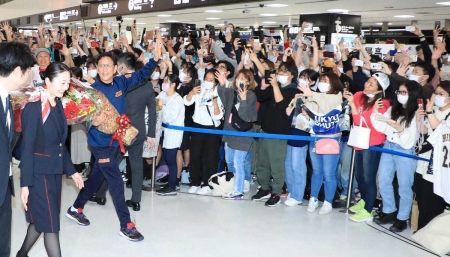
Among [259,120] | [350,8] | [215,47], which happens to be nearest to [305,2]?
[350,8]

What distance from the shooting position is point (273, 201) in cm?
612

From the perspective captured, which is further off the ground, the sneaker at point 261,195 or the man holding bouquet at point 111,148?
the man holding bouquet at point 111,148

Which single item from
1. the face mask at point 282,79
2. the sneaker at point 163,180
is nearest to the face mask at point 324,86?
the face mask at point 282,79

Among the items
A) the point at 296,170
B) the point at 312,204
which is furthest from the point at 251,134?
the point at 312,204

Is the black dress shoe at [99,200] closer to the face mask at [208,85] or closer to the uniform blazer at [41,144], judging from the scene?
the face mask at [208,85]

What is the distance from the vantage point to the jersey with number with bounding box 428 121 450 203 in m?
4.60

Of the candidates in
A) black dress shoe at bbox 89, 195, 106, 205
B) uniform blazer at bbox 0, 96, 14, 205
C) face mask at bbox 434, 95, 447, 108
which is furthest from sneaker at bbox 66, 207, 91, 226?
face mask at bbox 434, 95, 447, 108

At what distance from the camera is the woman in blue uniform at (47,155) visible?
3399mm

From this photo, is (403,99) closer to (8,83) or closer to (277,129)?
(277,129)

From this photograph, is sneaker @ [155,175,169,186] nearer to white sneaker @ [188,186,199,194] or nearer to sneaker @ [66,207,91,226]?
white sneaker @ [188,186,199,194]

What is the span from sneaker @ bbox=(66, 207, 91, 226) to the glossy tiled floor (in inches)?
2.3

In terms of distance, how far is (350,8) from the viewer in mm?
14586

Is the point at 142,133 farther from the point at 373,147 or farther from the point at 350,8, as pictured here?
the point at 350,8

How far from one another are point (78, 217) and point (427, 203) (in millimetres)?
3347
